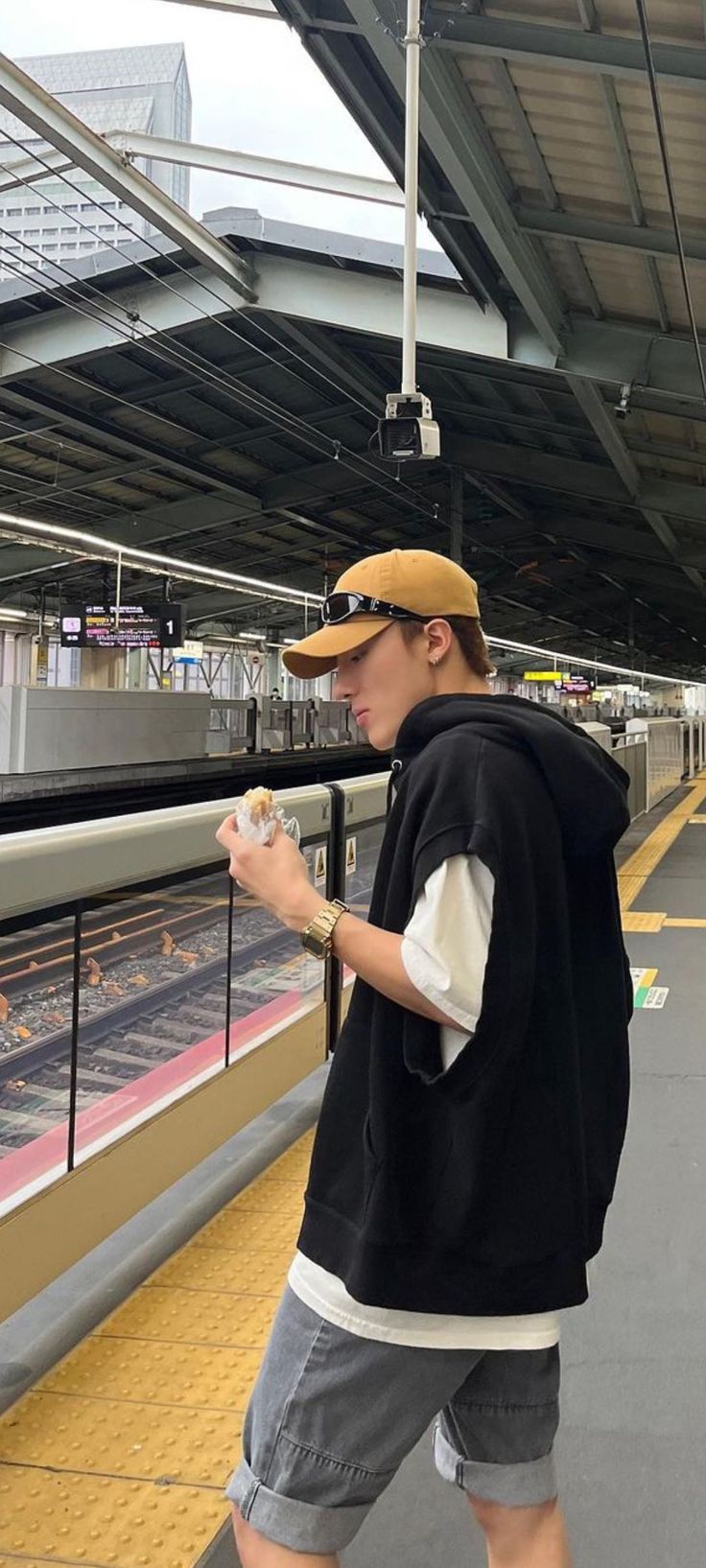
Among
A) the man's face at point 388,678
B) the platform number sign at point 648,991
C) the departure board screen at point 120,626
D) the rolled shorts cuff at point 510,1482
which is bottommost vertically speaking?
the platform number sign at point 648,991

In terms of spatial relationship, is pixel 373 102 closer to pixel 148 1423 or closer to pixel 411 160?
pixel 411 160

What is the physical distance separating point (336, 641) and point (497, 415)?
47.5 ft

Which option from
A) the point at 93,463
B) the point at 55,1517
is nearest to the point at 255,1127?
the point at 55,1517

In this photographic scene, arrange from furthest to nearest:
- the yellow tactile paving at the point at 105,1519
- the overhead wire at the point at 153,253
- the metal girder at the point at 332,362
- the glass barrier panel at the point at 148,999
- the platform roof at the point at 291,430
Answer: the metal girder at the point at 332,362, the platform roof at the point at 291,430, the overhead wire at the point at 153,253, the glass barrier panel at the point at 148,999, the yellow tactile paving at the point at 105,1519

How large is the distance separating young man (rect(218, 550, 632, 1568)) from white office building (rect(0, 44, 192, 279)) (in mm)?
7441

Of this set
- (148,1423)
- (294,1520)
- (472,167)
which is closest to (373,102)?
(472,167)

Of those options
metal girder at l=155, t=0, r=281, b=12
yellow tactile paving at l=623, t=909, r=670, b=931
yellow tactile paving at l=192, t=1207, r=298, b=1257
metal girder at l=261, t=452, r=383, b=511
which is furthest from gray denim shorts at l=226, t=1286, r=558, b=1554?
metal girder at l=261, t=452, r=383, b=511

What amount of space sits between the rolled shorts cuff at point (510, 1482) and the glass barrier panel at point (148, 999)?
1382 mm

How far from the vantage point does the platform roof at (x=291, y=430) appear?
36.5 ft

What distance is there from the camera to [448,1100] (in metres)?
1.16

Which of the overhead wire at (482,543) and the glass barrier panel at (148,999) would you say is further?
the overhead wire at (482,543)

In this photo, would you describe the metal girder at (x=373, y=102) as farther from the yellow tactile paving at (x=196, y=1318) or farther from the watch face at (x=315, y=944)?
the watch face at (x=315, y=944)

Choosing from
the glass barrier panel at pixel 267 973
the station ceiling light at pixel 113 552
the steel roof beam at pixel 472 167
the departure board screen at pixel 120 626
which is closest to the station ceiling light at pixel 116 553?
the station ceiling light at pixel 113 552

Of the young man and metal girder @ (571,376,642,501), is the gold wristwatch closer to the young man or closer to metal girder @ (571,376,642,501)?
the young man
